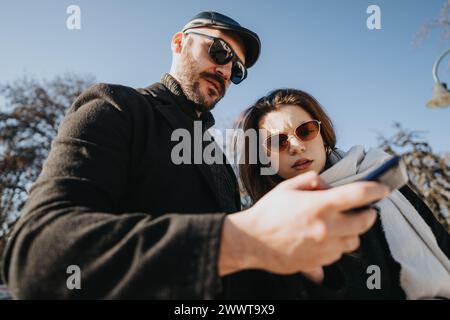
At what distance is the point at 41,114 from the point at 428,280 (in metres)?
16.5

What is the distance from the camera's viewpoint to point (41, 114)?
15.1 m

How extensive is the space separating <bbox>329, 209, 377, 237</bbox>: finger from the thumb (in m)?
0.50

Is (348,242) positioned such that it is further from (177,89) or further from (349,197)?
(177,89)

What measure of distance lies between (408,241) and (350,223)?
1.32 metres

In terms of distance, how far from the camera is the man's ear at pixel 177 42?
2.66m

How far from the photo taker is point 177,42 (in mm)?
2715

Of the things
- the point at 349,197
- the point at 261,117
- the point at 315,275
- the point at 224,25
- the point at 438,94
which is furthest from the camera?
the point at 438,94

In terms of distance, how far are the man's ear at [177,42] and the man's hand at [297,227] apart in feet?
6.95

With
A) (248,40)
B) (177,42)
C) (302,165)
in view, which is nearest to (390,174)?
(302,165)

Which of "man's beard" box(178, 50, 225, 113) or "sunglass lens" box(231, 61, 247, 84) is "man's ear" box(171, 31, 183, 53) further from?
→ "sunglass lens" box(231, 61, 247, 84)
